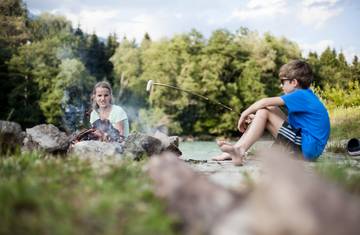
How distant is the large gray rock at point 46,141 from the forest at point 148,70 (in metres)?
24.4

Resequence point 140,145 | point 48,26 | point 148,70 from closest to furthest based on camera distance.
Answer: point 140,145 → point 48,26 → point 148,70

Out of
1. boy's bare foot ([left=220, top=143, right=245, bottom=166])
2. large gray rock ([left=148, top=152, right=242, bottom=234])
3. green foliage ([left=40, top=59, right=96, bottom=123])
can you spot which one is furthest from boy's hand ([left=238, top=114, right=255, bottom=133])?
green foliage ([left=40, top=59, right=96, bottom=123])

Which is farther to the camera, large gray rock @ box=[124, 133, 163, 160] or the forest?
the forest

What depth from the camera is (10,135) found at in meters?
4.28

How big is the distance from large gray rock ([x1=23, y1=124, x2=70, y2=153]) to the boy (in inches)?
56.3

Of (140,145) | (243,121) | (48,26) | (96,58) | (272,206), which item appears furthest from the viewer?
(96,58)

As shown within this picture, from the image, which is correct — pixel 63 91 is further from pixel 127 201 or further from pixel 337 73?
pixel 127 201

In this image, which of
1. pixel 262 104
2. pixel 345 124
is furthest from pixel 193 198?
pixel 345 124

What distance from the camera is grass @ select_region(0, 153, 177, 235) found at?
1.65 metres

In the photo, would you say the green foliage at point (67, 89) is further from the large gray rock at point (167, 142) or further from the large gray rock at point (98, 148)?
the large gray rock at point (98, 148)

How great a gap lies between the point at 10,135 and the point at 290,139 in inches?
96.4

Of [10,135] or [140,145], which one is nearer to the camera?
[10,135]

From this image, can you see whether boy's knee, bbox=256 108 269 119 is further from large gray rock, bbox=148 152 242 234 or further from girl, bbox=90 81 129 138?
large gray rock, bbox=148 152 242 234

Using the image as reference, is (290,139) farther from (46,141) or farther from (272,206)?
(272,206)
